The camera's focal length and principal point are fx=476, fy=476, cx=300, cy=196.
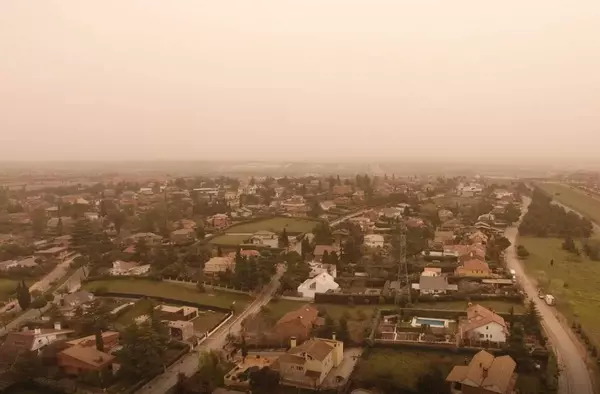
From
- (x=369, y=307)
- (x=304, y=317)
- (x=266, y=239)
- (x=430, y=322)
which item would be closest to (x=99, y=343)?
(x=304, y=317)

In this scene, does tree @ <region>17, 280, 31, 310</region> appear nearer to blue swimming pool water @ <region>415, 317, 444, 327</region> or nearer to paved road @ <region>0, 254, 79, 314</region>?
paved road @ <region>0, 254, 79, 314</region>

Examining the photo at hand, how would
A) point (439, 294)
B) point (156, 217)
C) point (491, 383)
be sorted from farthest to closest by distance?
point (156, 217)
point (439, 294)
point (491, 383)

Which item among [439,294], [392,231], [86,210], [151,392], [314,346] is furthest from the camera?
[86,210]

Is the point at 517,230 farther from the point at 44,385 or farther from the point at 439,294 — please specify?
the point at 44,385

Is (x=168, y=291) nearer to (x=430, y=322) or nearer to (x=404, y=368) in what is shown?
(x=430, y=322)

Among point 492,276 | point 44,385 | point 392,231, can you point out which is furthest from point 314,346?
point 392,231

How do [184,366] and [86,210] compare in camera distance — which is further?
[86,210]

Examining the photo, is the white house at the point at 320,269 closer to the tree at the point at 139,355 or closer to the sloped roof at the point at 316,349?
the sloped roof at the point at 316,349
